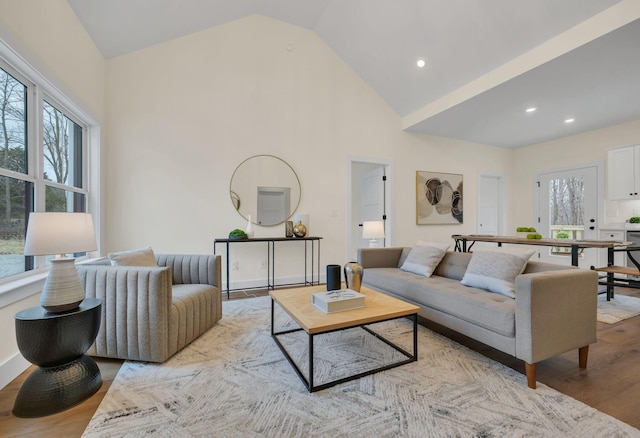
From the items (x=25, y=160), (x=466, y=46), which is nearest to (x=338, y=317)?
(x=25, y=160)

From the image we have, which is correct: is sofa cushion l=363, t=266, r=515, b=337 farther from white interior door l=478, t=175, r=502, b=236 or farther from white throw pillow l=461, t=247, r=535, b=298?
white interior door l=478, t=175, r=502, b=236

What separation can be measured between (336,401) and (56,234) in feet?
5.69

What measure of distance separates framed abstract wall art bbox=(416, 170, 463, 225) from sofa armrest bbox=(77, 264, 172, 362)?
4465mm

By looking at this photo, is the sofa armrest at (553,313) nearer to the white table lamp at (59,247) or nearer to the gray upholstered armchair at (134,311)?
the gray upholstered armchair at (134,311)

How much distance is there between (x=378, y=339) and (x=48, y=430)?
77.2 inches

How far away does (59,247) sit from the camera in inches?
59.6

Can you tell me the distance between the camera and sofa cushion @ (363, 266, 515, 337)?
1759mm

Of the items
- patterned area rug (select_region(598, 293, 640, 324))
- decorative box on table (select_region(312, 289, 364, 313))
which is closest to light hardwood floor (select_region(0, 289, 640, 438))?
patterned area rug (select_region(598, 293, 640, 324))

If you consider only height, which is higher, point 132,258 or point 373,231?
point 373,231

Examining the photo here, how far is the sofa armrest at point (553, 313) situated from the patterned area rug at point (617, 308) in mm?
1442

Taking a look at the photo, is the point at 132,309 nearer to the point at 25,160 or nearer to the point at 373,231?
the point at 25,160

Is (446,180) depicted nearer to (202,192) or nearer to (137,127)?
(202,192)

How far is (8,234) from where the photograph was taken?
1880 millimetres

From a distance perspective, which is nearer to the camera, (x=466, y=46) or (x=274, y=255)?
(x=466, y=46)
